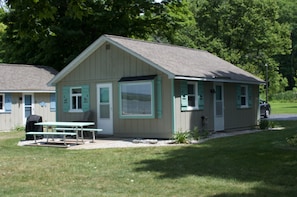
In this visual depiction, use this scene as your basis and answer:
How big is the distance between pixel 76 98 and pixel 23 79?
7486 mm

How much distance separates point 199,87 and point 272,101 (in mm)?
53231

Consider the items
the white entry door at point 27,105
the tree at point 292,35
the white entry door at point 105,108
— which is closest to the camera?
the white entry door at point 105,108

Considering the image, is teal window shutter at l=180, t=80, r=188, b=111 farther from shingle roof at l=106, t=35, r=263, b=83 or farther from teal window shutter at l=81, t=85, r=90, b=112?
teal window shutter at l=81, t=85, r=90, b=112

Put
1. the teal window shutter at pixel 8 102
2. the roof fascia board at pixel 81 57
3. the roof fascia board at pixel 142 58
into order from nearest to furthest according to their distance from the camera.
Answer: the roof fascia board at pixel 142 58 < the roof fascia board at pixel 81 57 < the teal window shutter at pixel 8 102

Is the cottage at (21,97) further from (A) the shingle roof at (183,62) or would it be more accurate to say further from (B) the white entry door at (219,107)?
(B) the white entry door at (219,107)

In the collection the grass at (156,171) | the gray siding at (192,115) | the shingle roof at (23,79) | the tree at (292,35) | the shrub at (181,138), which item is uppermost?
the tree at (292,35)

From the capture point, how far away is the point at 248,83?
2005 centimetres

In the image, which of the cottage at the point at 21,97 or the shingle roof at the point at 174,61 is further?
the cottage at the point at 21,97

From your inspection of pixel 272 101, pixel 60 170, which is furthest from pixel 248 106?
pixel 272 101

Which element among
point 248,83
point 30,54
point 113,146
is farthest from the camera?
point 30,54

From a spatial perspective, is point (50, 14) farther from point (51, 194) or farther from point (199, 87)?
point (199, 87)

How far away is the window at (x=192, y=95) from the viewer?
16047 millimetres

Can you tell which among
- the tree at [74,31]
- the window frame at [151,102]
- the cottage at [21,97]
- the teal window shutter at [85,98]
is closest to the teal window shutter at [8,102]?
the cottage at [21,97]

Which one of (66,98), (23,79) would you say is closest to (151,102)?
(66,98)
